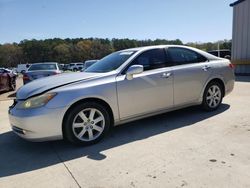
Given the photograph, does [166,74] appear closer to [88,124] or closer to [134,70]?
[134,70]

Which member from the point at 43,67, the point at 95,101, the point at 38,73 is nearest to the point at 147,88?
the point at 95,101

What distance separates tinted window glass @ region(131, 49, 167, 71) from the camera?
16.9 feet

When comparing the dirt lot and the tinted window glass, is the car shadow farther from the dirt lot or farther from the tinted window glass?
the tinted window glass

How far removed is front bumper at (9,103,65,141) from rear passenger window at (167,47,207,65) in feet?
8.23

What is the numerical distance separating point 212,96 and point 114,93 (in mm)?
2557

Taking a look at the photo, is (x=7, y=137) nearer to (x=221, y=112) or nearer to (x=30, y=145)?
(x=30, y=145)

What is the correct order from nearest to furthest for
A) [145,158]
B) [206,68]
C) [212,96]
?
[145,158] → [206,68] → [212,96]

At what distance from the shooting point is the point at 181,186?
10.00ft

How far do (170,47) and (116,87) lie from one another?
166 centimetres

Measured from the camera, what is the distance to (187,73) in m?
5.57

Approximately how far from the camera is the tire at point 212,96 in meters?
6.01

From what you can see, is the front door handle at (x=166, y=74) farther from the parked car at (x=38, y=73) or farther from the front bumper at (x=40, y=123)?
the parked car at (x=38, y=73)

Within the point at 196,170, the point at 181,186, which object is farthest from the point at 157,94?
the point at 181,186

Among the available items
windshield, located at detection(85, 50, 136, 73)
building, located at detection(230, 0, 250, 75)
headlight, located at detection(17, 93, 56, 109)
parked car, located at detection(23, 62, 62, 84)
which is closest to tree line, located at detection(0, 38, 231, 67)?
building, located at detection(230, 0, 250, 75)
